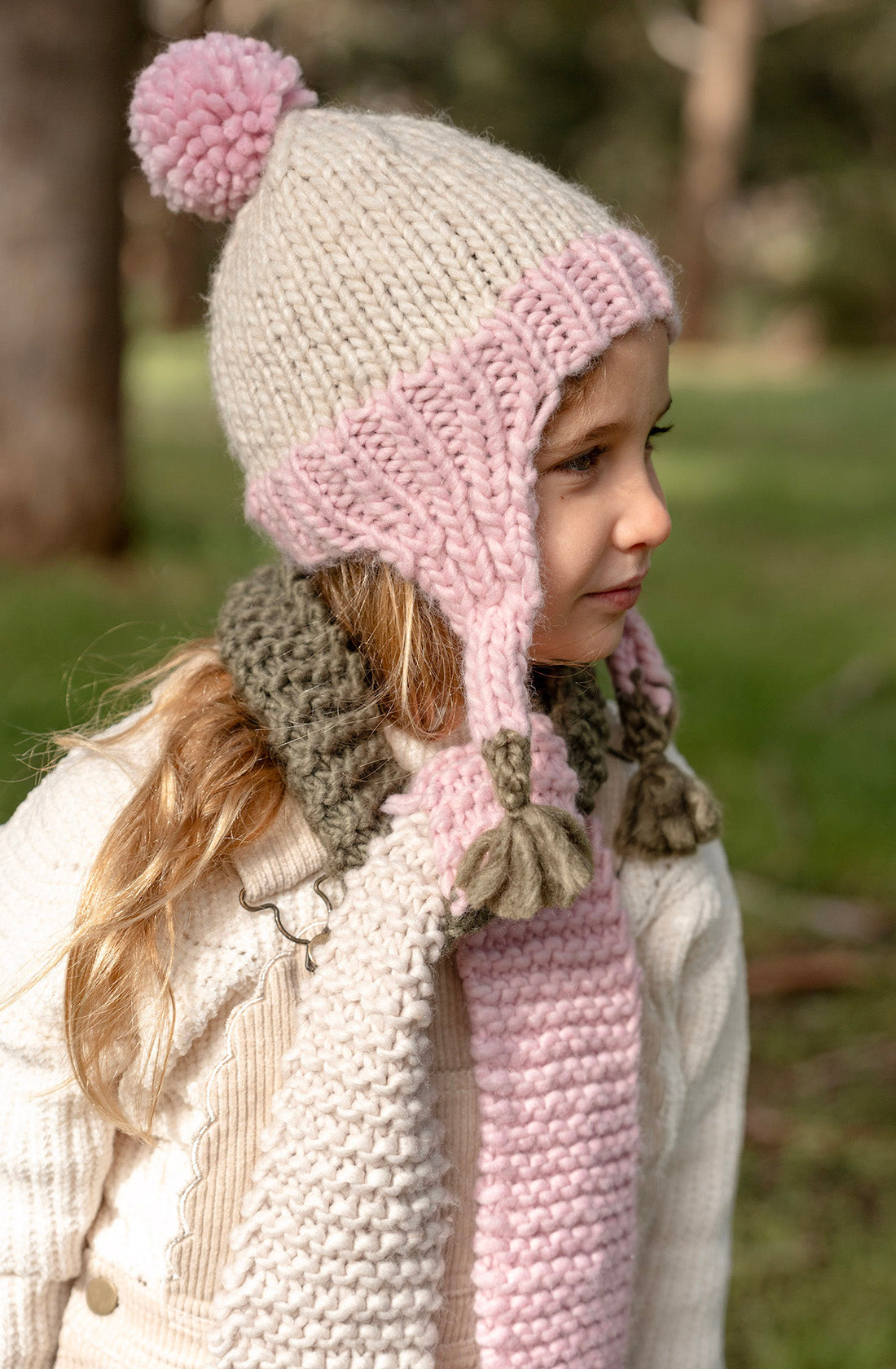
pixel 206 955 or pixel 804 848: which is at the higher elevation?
pixel 206 955

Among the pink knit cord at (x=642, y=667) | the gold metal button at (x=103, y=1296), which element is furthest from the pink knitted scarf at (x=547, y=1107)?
the gold metal button at (x=103, y=1296)

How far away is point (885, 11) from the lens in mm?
18312

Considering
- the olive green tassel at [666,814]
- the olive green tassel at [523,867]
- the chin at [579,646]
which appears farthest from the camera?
the olive green tassel at [666,814]

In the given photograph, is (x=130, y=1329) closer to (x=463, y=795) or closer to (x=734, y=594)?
(x=463, y=795)

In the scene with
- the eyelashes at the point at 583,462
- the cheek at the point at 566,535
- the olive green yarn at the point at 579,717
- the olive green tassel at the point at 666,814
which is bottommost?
the olive green tassel at the point at 666,814

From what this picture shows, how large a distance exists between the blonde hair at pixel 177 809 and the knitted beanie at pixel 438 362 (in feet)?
0.25

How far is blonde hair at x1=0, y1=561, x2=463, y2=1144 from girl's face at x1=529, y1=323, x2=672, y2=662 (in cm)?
14

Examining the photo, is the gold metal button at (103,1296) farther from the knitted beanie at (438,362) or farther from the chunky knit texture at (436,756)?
the knitted beanie at (438,362)

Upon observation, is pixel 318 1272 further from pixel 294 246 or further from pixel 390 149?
pixel 390 149

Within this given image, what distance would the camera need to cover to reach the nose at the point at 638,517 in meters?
1.45

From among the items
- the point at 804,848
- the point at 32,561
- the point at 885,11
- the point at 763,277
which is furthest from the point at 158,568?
the point at 763,277

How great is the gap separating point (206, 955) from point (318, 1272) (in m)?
0.32

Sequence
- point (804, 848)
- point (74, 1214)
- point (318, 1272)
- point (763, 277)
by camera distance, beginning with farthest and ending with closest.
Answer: point (763, 277)
point (804, 848)
point (74, 1214)
point (318, 1272)

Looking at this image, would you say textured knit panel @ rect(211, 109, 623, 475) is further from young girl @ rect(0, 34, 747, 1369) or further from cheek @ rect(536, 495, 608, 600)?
cheek @ rect(536, 495, 608, 600)
